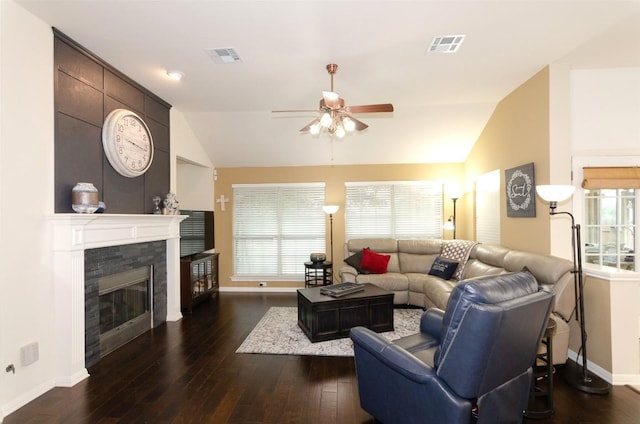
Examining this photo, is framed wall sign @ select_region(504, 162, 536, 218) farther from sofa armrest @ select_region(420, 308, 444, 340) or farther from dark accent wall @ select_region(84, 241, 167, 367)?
dark accent wall @ select_region(84, 241, 167, 367)

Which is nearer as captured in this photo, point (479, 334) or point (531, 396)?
point (479, 334)

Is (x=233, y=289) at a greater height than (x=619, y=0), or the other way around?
(x=619, y=0)

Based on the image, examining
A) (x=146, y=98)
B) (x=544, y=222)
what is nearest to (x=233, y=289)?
(x=146, y=98)

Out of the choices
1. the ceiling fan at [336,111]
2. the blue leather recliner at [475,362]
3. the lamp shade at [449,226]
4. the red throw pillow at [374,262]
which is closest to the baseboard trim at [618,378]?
the blue leather recliner at [475,362]

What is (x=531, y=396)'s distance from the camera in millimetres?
2330

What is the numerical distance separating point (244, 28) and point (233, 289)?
4.84m

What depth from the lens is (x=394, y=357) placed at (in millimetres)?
1938

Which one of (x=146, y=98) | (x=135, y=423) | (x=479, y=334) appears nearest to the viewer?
(x=479, y=334)

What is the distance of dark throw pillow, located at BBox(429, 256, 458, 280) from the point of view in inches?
190

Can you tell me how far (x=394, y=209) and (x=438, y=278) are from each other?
1764mm

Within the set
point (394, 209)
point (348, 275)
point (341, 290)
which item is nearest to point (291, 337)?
A: point (341, 290)

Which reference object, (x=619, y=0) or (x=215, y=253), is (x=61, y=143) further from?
(x=619, y=0)

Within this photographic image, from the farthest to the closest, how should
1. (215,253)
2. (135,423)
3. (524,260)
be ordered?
1. (215,253)
2. (524,260)
3. (135,423)

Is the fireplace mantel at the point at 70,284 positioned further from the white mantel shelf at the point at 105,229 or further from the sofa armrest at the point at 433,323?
the sofa armrest at the point at 433,323
